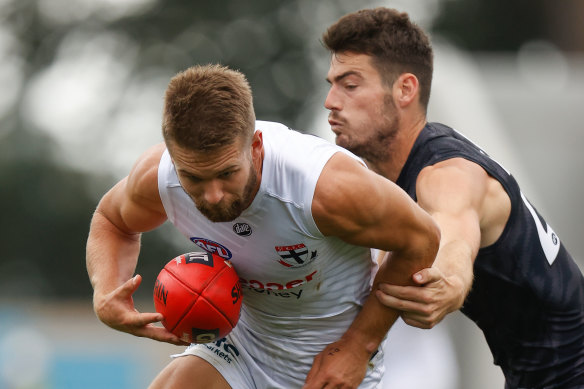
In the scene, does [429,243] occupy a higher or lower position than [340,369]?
higher

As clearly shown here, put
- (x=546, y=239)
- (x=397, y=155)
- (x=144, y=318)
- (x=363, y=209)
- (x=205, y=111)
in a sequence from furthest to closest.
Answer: (x=397, y=155) < (x=546, y=239) < (x=144, y=318) < (x=363, y=209) < (x=205, y=111)

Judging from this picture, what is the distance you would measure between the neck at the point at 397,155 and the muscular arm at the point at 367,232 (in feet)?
4.33

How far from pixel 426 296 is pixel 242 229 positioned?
3.35ft

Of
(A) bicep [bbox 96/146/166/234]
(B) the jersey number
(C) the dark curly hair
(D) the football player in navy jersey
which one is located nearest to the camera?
(A) bicep [bbox 96/146/166/234]

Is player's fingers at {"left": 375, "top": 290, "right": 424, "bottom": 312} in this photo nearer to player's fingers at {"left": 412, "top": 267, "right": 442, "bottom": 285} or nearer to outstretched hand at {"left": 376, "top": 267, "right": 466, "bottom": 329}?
outstretched hand at {"left": 376, "top": 267, "right": 466, "bottom": 329}

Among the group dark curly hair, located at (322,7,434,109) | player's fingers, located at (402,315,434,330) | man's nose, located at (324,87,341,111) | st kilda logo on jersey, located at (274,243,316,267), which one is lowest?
player's fingers, located at (402,315,434,330)

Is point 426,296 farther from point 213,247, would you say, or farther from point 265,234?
point 213,247

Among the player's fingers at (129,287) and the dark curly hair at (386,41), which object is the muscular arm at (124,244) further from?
the dark curly hair at (386,41)

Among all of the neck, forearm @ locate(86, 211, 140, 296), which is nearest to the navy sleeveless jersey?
the neck

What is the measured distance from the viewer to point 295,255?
4.71 m

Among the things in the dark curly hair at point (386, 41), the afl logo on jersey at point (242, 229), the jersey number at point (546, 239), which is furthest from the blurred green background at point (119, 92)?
the afl logo on jersey at point (242, 229)

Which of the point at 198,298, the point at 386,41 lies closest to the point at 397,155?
the point at 386,41

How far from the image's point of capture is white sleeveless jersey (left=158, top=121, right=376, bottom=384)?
4.55 metres

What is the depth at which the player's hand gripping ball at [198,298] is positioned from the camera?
4.66m
